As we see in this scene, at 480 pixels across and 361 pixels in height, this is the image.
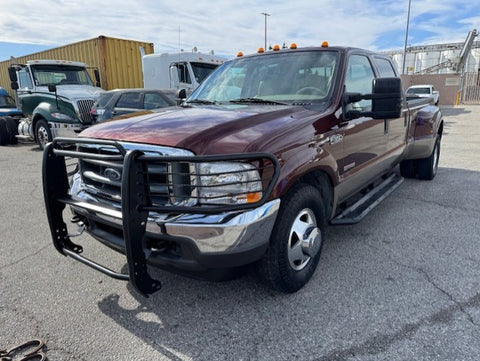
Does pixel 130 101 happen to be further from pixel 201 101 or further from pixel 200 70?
pixel 201 101

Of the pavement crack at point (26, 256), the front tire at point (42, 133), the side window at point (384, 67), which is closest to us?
the pavement crack at point (26, 256)

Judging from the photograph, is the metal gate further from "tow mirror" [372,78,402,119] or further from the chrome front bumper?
the chrome front bumper

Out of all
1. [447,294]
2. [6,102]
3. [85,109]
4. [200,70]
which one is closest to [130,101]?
[85,109]

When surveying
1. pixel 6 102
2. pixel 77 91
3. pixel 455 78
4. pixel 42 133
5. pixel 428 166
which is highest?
pixel 455 78

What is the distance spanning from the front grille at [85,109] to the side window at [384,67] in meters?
8.00

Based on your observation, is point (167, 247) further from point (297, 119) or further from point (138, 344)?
point (297, 119)

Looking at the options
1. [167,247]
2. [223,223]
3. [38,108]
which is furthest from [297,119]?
[38,108]

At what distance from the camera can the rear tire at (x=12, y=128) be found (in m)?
12.1

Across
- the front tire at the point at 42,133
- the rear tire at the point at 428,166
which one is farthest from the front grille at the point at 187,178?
the front tire at the point at 42,133

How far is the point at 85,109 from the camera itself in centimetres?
1002

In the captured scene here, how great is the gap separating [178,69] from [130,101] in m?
2.96

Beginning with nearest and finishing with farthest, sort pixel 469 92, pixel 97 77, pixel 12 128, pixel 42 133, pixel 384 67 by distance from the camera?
pixel 384 67, pixel 42 133, pixel 12 128, pixel 97 77, pixel 469 92

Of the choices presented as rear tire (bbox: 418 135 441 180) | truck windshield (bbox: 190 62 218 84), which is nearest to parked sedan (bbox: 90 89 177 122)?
truck windshield (bbox: 190 62 218 84)

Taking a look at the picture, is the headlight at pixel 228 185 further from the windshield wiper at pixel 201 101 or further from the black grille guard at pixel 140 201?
the windshield wiper at pixel 201 101
